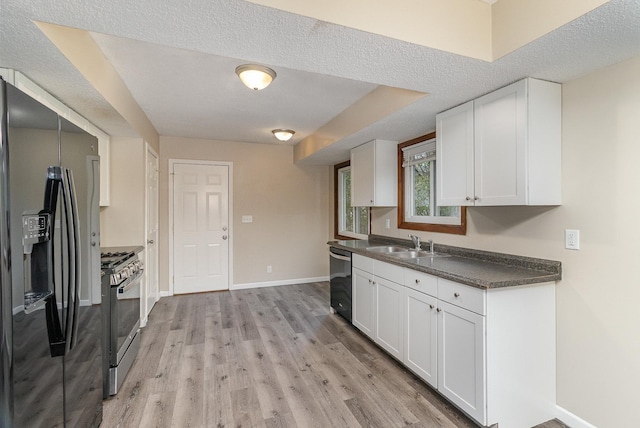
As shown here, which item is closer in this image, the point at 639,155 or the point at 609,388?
the point at 639,155

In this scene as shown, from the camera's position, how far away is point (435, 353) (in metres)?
2.13

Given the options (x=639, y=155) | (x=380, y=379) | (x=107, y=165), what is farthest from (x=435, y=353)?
(x=107, y=165)

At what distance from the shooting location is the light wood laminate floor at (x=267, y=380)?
1.98m

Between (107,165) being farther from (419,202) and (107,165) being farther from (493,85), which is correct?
Answer: (493,85)

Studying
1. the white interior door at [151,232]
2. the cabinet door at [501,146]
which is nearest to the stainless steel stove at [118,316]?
the white interior door at [151,232]

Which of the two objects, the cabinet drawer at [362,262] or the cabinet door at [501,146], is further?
the cabinet drawer at [362,262]

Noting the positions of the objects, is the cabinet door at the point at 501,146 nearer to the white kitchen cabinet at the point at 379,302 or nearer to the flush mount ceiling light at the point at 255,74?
the white kitchen cabinet at the point at 379,302

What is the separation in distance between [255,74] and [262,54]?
0.71 m

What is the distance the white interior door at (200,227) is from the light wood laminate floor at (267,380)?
40.9 inches

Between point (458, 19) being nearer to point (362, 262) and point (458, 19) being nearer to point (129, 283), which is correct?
point (362, 262)

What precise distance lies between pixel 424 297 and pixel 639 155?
56.1 inches

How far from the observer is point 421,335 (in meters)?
2.26

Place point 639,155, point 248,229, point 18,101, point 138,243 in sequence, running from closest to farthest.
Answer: point 18,101 → point 639,155 → point 138,243 → point 248,229

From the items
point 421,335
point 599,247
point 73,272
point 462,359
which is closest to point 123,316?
point 73,272
